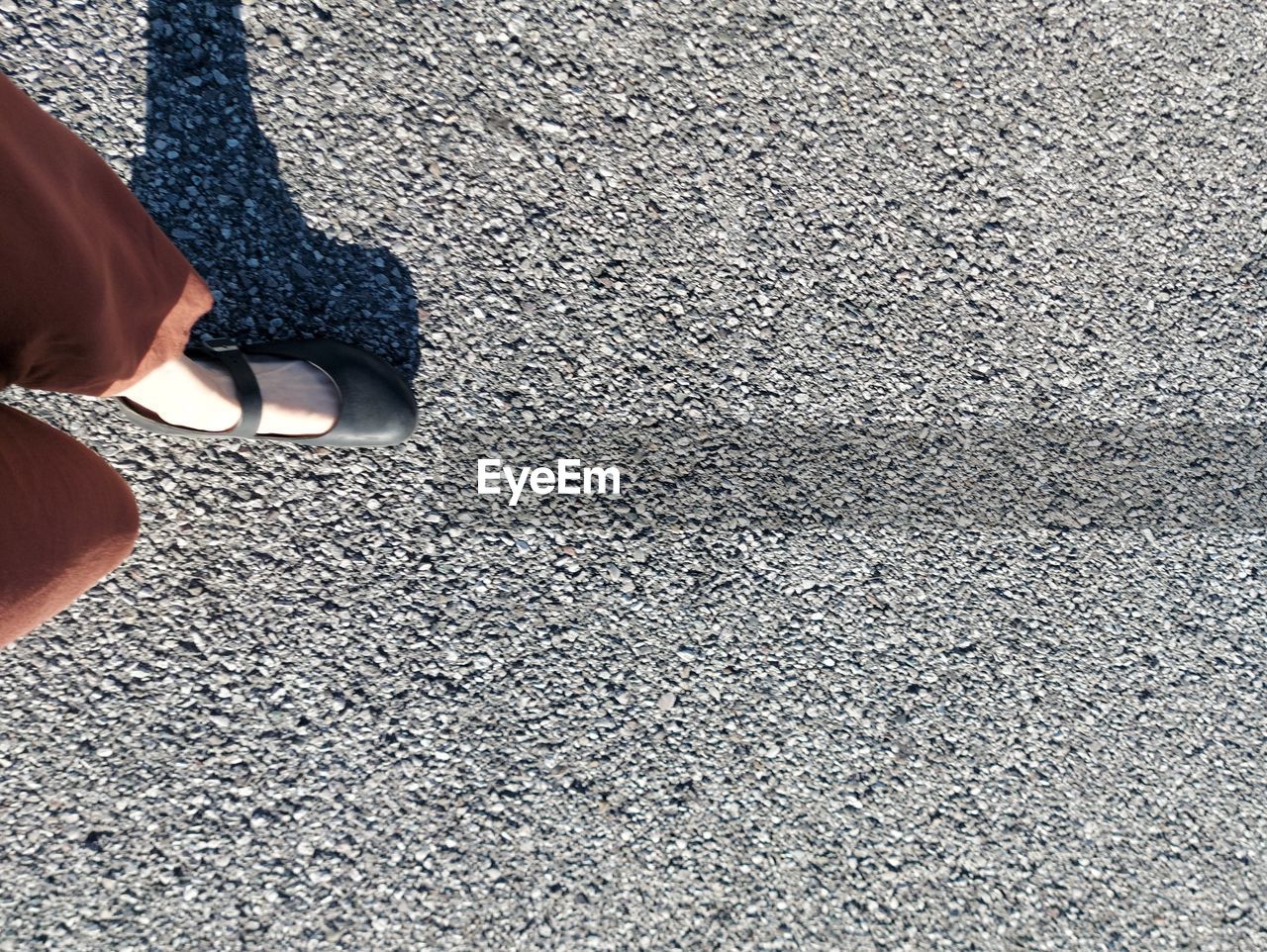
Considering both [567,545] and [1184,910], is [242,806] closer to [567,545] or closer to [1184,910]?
[567,545]

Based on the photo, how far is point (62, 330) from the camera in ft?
4.13

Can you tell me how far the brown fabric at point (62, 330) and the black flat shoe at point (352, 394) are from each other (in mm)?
380

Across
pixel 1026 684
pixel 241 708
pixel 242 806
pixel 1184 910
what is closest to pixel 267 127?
pixel 241 708

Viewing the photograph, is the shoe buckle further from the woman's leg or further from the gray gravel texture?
the woman's leg

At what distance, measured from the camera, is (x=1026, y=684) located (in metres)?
2.18

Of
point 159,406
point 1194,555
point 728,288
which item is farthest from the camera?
point 1194,555

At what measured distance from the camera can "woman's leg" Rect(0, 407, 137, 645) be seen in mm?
1241

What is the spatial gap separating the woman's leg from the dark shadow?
0.67 metres

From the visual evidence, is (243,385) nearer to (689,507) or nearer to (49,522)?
(49,522)

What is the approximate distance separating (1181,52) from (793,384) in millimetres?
1459

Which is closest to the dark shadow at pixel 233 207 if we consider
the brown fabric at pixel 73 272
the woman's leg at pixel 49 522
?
the brown fabric at pixel 73 272

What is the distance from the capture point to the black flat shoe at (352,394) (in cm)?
191

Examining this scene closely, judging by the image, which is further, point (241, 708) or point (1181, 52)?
point (1181, 52)

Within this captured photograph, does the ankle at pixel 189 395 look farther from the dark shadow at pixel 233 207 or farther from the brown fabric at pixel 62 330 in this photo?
the dark shadow at pixel 233 207
